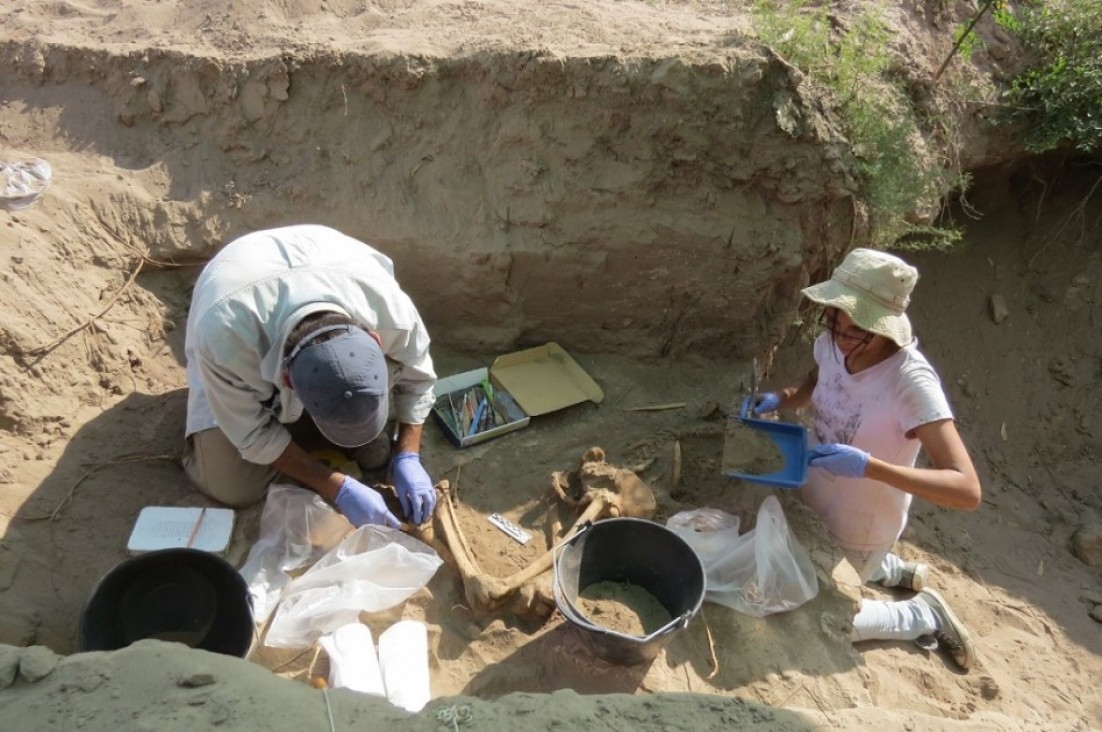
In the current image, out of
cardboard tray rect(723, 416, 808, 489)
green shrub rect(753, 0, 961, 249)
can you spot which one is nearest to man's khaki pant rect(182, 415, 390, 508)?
cardboard tray rect(723, 416, 808, 489)

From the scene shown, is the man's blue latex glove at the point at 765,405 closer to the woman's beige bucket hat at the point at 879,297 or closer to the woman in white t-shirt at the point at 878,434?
the woman in white t-shirt at the point at 878,434

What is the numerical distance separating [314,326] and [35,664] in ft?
4.03

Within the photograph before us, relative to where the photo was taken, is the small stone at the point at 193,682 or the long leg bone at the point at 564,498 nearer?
the small stone at the point at 193,682

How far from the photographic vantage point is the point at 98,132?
4.16 meters

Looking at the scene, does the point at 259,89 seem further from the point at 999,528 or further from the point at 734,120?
the point at 999,528

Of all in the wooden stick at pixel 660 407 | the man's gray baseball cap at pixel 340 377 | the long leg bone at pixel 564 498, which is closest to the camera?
the man's gray baseball cap at pixel 340 377

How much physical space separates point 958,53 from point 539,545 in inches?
148

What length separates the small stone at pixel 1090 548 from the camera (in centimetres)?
436

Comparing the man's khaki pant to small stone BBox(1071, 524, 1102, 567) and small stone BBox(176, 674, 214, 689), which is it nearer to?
small stone BBox(176, 674, 214, 689)

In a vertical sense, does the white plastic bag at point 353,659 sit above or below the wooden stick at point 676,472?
below

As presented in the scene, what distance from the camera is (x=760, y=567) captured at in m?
2.90

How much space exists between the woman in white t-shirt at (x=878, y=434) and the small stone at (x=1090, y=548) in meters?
1.77

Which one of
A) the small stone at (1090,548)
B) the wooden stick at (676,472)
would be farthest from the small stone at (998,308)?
the wooden stick at (676,472)

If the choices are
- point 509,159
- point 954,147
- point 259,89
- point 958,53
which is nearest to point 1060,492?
point 954,147
